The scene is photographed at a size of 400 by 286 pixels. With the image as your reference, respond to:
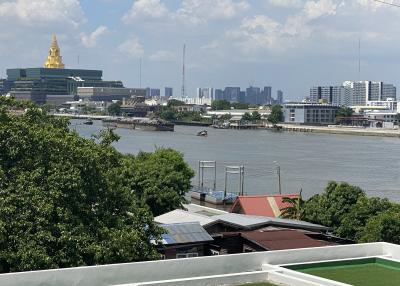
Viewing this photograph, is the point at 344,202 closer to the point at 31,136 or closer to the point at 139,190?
the point at 139,190

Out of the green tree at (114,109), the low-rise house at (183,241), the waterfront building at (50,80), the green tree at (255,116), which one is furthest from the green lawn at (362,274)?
the waterfront building at (50,80)

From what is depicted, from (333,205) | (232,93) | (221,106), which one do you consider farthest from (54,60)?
(333,205)

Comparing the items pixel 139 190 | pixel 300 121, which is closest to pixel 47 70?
pixel 300 121

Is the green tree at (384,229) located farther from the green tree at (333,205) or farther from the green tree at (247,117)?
the green tree at (247,117)

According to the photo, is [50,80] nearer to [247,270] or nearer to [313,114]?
[313,114]

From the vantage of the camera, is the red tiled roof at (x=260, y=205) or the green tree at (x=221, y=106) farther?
the green tree at (x=221, y=106)

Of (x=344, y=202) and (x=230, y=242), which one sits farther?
(x=344, y=202)
